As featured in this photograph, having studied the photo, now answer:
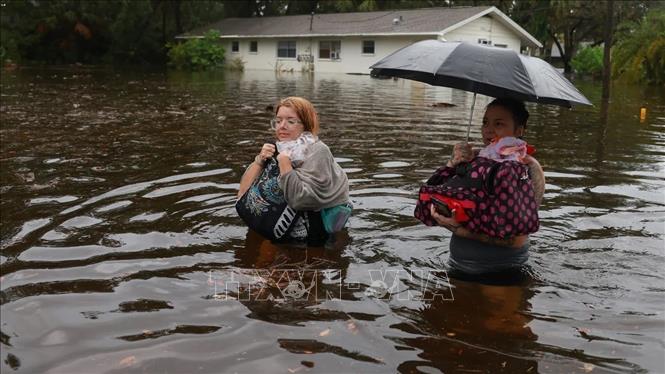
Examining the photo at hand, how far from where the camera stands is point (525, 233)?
12.8 ft

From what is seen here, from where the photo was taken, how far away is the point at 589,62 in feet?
140

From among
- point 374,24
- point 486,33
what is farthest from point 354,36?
point 486,33

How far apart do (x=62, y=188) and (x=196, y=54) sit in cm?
3835

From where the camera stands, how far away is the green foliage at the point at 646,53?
28.0 m

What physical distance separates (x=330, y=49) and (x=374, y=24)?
3582mm

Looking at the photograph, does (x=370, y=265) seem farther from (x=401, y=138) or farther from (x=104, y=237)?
(x=401, y=138)

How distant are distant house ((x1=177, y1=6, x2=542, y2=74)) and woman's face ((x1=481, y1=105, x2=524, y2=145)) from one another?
103 feet

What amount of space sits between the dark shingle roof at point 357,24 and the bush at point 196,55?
2.77m

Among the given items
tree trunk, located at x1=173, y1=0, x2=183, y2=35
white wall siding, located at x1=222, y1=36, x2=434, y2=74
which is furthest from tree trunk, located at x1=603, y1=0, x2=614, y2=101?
tree trunk, located at x1=173, y1=0, x2=183, y2=35

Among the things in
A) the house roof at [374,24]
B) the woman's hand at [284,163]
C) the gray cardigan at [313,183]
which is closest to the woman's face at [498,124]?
the gray cardigan at [313,183]

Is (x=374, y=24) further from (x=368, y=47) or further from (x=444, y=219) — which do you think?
(x=444, y=219)

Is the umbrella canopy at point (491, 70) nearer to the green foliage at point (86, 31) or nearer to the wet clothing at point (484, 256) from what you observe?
the wet clothing at point (484, 256)

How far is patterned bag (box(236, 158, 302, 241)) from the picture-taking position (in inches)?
191

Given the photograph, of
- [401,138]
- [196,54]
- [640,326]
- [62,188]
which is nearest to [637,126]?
[401,138]
